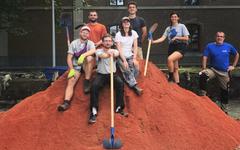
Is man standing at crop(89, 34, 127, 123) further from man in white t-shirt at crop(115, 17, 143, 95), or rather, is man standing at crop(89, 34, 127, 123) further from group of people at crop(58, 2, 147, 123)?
man in white t-shirt at crop(115, 17, 143, 95)

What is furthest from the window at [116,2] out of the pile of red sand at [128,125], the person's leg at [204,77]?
the pile of red sand at [128,125]

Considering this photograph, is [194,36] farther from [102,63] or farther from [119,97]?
[119,97]

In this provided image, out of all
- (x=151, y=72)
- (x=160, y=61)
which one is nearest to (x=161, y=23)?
(x=160, y=61)

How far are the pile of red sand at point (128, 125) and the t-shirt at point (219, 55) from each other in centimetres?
271

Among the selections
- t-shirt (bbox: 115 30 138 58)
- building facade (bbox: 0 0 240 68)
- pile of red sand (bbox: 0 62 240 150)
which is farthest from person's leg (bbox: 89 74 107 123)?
building facade (bbox: 0 0 240 68)

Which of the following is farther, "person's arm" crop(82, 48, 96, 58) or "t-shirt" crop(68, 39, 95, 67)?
"t-shirt" crop(68, 39, 95, 67)

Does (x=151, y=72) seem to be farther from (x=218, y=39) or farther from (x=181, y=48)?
(x=218, y=39)

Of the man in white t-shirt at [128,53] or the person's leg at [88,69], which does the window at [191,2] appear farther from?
the person's leg at [88,69]

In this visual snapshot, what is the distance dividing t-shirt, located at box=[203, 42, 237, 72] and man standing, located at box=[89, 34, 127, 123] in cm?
387

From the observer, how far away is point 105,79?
8031 millimetres

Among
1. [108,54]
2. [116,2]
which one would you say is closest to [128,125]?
[108,54]

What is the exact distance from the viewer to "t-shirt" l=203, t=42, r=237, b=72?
1130cm

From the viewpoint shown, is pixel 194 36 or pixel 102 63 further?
pixel 194 36

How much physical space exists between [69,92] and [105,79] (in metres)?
0.63
